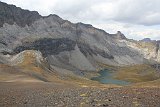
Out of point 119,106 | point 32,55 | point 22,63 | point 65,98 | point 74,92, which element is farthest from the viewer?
point 32,55

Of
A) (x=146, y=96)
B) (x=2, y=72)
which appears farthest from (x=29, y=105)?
(x=2, y=72)

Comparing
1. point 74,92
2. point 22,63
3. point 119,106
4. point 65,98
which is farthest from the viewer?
point 22,63

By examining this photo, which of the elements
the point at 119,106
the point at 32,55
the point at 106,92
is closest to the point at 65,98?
the point at 106,92

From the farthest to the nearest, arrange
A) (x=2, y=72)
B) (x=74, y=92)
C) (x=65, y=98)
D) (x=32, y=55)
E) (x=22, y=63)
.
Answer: (x=32, y=55) → (x=22, y=63) → (x=2, y=72) → (x=74, y=92) → (x=65, y=98)

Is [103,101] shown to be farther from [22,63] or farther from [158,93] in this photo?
[22,63]

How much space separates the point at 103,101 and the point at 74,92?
6431mm

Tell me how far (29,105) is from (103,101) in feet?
20.4

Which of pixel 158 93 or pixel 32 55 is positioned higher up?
pixel 32 55

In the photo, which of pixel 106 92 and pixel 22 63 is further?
pixel 22 63

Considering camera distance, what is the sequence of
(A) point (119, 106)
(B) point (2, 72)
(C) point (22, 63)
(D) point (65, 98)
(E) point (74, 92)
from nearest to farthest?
1. (A) point (119, 106)
2. (D) point (65, 98)
3. (E) point (74, 92)
4. (B) point (2, 72)
5. (C) point (22, 63)

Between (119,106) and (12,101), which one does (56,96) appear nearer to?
(12,101)

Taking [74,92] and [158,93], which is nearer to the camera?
[158,93]

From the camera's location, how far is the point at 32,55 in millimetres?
185250

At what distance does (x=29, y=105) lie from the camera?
104 feet
